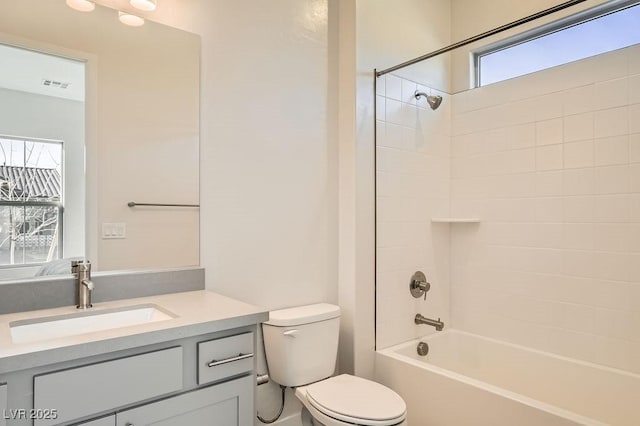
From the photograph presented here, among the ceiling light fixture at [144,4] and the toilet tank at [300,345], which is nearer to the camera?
the ceiling light fixture at [144,4]

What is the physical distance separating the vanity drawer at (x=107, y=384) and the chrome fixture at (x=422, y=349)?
164 cm

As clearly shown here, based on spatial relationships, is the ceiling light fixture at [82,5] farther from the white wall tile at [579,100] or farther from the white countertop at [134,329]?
the white wall tile at [579,100]

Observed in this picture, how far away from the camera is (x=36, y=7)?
1.46m

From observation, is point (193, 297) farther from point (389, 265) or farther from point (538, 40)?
point (538, 40)

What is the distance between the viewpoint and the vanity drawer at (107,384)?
40.2 inches

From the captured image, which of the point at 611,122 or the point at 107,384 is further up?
the point at 611,122

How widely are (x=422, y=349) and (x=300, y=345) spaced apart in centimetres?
95

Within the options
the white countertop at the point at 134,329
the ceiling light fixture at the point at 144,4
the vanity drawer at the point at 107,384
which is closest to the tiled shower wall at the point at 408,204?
the white countertop at the point at 134,329

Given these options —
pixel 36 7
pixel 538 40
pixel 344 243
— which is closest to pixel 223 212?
pixel 344 243

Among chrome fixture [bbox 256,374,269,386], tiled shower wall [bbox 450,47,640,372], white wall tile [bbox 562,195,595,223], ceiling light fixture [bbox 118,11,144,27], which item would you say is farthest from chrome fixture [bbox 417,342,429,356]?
ceiling light fixture [bbox 118,11,144,27]

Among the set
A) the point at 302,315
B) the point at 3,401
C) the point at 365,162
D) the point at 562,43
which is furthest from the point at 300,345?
the point at 562,43

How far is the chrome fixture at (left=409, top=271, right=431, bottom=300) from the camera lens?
100 inches

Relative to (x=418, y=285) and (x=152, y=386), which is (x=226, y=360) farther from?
(x=418, y=285)

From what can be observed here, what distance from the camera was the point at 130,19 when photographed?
165cm
